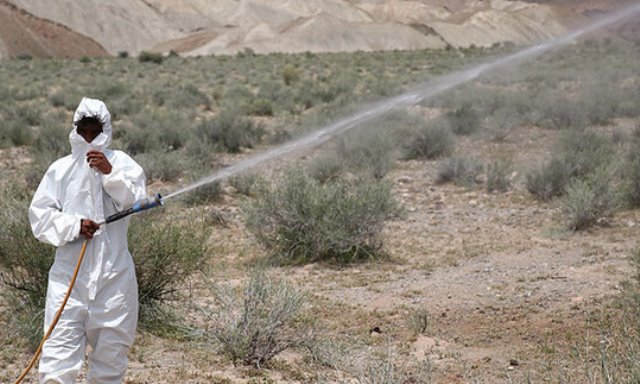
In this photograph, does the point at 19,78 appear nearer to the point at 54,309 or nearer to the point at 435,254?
the point at 435,254

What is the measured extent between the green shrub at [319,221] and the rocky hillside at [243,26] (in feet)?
169

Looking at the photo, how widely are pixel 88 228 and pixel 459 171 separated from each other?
32.2 ft

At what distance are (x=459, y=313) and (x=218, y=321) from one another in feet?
7.01

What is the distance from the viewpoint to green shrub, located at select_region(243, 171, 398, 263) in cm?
903

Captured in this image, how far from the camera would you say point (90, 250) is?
426 centimetres

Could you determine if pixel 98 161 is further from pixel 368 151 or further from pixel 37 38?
pixel 37 38

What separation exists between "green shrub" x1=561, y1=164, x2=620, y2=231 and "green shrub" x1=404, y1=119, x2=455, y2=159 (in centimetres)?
539

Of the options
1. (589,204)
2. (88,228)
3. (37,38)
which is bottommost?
(589,204)

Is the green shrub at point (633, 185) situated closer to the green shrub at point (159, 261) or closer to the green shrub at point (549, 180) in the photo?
the green shrub at point (549, 180)

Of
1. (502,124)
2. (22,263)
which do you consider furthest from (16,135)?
(22,263)

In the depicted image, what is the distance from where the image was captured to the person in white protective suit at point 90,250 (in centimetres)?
415

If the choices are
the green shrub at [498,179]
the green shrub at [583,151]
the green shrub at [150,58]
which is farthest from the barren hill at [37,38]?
the green shrub at [498,179]

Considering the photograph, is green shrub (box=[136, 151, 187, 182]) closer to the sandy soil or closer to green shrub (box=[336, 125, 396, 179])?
the sandy soil

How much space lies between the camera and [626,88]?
78.5 ft
